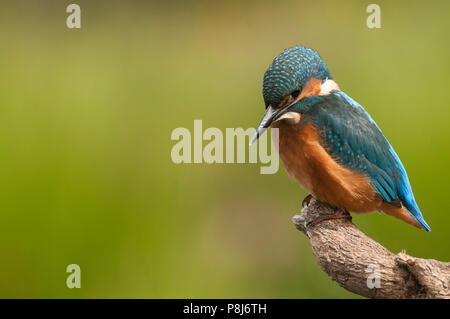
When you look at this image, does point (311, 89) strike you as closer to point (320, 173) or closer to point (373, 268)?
point (320, 173)

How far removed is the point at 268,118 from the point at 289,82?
0.16 meters

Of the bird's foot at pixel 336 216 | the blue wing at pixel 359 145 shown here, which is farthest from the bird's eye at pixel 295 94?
the bird's foot at pixel 336 216

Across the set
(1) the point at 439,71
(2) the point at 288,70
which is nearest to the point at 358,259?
(2) the point at 288,70

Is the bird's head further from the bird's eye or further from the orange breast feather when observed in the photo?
the orange breast feather

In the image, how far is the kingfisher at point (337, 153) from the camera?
8.06ft

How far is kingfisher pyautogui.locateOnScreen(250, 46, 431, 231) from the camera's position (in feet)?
8.06

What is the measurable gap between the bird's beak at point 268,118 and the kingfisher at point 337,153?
0.24 ft

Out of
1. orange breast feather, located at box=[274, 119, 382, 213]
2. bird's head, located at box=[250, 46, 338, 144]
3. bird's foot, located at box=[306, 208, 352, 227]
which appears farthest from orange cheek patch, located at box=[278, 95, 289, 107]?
bird's foot, located at box=[306, 208, 352, 227]

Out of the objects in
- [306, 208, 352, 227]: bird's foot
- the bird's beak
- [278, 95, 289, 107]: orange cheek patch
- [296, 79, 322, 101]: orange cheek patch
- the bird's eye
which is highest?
[296, 79, 322, 101]: orange cheek patch

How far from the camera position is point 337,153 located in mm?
2494

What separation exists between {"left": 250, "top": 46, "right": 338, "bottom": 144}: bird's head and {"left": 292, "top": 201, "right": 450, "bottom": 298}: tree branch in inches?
19.0

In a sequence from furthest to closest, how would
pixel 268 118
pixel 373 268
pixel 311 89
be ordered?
pixel 311 89, pixel 268 118, pixel 373 268

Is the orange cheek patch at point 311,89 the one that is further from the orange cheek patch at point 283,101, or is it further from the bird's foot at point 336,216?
the bird's foot at point 336,216

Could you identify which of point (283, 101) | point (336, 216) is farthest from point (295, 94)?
point (336, 216)
